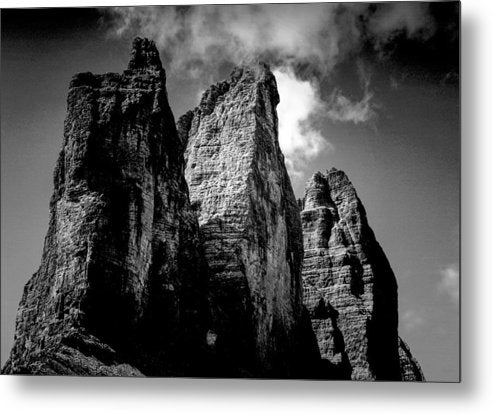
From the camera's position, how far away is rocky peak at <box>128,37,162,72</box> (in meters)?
12.3

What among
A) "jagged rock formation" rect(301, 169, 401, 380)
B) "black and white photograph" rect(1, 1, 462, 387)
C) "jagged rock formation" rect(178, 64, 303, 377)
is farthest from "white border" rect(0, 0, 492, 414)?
"jagged rock formation" rect(178, 64, 303, 377)

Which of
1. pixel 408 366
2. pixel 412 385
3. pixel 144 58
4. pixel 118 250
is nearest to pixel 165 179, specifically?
pixel 118 250

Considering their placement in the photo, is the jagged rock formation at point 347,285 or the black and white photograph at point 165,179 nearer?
the black and white photograph at point 165,179

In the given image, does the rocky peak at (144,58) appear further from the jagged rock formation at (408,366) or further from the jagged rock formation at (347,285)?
the jagged rock formation at (408,366)

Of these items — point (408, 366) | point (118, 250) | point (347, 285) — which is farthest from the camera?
point (347, 285)

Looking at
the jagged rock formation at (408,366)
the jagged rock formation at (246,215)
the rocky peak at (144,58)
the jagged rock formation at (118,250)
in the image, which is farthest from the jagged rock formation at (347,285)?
the rocky peak at (144,58)

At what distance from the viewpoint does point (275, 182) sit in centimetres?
1492

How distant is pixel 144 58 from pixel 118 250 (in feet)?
7.02

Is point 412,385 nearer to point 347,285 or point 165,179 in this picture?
point 165,179

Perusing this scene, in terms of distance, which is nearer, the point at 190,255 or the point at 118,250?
the point at 118,250

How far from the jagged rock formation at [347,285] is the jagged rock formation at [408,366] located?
101 mm

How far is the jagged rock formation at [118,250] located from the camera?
1183 cm

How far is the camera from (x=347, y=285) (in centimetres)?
1691

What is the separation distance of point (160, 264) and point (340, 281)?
4.30m
